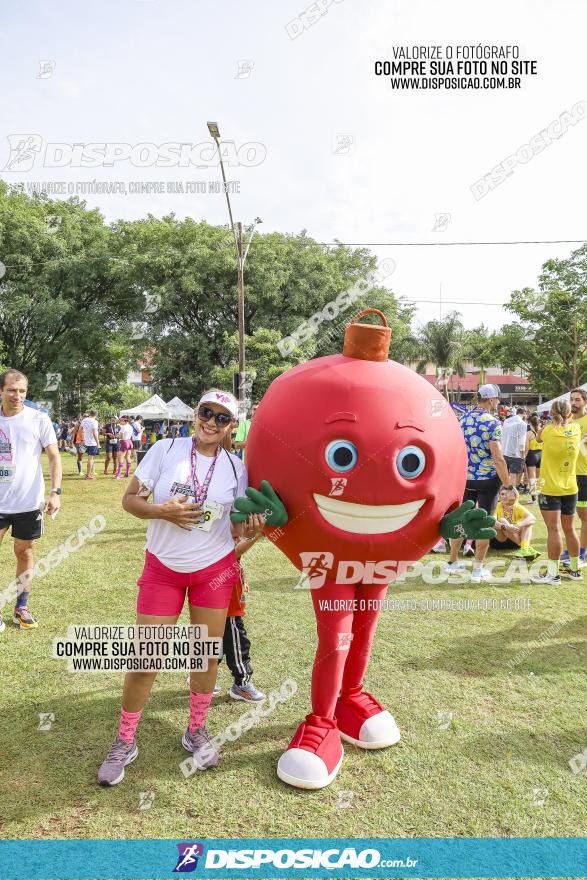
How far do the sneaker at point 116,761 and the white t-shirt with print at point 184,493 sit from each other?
1027 millimetres

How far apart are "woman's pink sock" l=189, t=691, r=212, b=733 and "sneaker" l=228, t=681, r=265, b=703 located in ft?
2.10

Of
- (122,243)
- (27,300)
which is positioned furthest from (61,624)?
(122,243)

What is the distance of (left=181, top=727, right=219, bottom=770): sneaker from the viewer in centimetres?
322

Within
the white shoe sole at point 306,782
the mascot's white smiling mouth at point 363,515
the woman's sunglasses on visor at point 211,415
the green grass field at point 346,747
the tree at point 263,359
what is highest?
the tree at point 263,359

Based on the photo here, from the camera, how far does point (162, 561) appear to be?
307 cm

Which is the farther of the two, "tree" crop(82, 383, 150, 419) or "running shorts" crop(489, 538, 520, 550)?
"tree" crop(82, 383, 150, 419)

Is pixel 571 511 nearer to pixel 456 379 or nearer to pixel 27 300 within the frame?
pixel 27 300

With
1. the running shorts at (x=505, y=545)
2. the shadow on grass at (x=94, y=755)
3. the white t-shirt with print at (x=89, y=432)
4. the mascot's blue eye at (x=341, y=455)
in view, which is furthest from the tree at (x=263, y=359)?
the mascot's blue eye at (x=341, y=455)

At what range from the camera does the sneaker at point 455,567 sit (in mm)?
6953

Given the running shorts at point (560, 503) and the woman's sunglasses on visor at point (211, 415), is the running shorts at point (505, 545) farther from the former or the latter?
the woman's sunglasses on visor at point (211, 415)

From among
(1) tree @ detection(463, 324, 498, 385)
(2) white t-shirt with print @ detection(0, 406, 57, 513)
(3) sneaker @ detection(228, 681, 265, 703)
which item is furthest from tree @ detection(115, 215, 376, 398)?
(3) sneaker @ detection(228, 681, 265, 703)

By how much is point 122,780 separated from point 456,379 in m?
50.7

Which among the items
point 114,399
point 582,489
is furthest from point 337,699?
point 114,399

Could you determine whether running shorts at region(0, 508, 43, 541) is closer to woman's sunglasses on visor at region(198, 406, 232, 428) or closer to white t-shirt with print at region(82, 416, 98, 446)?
woman's sunglasses on visor at region(198, 406, 232, 428)
